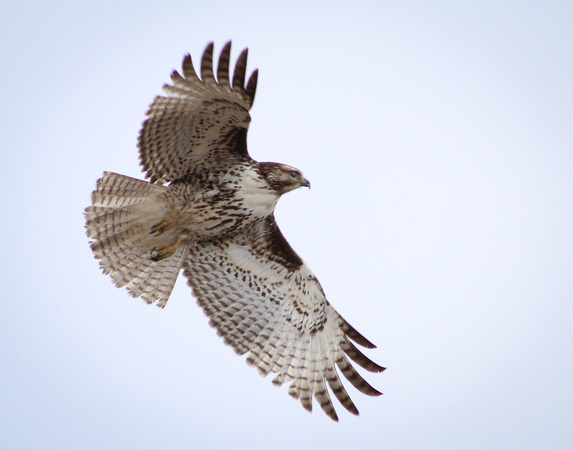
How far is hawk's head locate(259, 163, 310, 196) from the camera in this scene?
9430 millimetres

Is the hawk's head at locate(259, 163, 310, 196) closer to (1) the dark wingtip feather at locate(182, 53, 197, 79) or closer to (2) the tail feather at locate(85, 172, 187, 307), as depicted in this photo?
(2) the tail feather at locate(85, 172, 187, 307)

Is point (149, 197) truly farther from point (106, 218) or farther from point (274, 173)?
point (274, 173)

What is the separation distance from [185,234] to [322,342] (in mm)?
2137

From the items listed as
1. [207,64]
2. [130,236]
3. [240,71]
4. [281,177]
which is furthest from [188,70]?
[130,236]

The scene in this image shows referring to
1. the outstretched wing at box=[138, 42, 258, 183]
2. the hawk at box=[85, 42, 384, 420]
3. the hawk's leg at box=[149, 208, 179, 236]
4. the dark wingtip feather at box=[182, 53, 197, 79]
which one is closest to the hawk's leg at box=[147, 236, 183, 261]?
the hawk at box=[85, 42, 384, 420]

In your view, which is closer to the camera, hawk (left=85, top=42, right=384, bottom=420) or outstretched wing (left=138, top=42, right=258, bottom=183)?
outstretched wing (left=138, top=42, right=258, bottom=183)

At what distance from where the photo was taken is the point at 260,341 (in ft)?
33.0

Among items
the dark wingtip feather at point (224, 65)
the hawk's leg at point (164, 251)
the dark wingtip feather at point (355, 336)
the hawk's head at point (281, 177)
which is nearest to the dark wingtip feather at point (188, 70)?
the dark wingtip feather at point (224, 65)

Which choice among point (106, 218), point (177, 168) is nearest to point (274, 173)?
point (177, 168)

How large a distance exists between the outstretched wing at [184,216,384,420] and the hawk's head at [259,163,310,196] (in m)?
0.63

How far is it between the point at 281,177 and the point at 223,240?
1.19m

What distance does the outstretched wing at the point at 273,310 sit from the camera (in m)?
9.97

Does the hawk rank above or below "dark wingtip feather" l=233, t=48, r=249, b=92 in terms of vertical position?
below

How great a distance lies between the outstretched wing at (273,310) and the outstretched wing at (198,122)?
1.18 m
